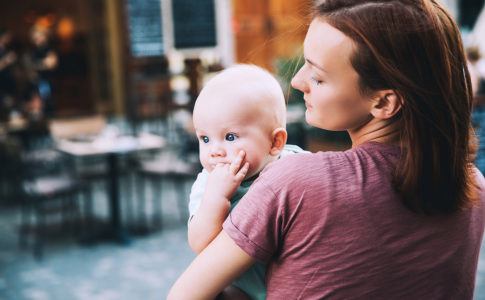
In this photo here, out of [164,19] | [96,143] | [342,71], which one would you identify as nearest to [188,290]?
[342,71]

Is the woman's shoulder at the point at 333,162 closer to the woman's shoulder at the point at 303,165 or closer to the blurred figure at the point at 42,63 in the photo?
the woman's shoulder at the point at 303,165

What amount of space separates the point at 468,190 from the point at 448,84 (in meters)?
0.19

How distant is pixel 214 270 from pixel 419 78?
445mm

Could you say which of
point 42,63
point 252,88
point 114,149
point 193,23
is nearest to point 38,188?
point 114,149

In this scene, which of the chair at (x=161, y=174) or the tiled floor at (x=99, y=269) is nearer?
the tiled floor at (x=99, y=269)

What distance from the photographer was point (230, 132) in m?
1.17

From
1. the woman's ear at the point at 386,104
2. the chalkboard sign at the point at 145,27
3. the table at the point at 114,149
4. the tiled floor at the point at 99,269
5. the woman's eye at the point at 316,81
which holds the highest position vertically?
the woman's eye at the point at 316,81

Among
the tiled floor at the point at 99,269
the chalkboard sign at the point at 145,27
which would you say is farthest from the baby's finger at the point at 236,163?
the chalkboard sign at the point at 145,27

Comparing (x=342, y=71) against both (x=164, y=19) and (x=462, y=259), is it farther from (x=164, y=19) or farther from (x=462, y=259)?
(x=164, y=19)

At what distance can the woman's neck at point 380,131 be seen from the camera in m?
0.99

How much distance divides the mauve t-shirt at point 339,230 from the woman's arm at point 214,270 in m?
0.02

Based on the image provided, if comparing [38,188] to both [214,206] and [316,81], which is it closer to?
[214,206]

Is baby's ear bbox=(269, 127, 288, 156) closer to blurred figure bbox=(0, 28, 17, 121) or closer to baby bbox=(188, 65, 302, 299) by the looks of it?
baby bbox=(188, 65, 302, 299)

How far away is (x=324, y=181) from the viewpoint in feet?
2.95
